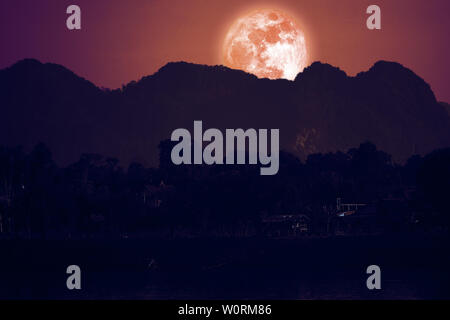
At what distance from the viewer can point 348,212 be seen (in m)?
170

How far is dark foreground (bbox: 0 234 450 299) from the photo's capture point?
Answer: 112188 mm

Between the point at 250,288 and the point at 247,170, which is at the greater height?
the point at 247,170

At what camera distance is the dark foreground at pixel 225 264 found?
368 ft

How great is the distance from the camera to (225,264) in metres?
142
